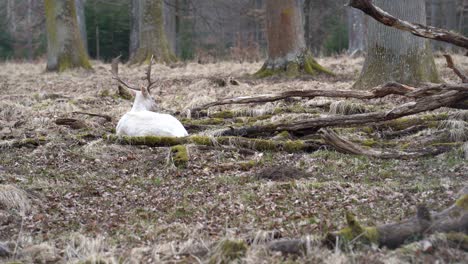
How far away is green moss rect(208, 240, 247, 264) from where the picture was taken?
12.8 feet

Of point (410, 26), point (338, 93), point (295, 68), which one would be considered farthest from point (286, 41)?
point (410, 26)

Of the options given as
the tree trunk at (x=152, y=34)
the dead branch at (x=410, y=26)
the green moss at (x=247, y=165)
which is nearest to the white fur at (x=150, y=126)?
the green moss at (x=247, y=165)

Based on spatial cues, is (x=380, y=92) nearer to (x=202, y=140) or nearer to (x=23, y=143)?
(x=202, y=140)

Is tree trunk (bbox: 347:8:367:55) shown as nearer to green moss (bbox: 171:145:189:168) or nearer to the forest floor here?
the forest floor

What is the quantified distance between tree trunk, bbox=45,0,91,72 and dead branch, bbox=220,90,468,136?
1138 centimetres

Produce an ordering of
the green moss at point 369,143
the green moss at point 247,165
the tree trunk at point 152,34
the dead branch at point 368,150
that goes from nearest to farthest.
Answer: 1. the dead branch at point 368,150
2. the green moss at point 247,165
3. the green moss at point 369,143
4. the tree trunk at point 152,34

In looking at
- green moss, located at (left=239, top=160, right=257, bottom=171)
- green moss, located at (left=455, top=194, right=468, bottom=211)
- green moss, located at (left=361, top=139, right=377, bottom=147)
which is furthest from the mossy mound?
green moss, located at (left=455, top=194, right=468, bottom=211)

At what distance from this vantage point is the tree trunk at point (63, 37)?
17844mm

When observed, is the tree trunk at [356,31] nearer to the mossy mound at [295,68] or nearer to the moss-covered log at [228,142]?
the mossy mound at [295,68]

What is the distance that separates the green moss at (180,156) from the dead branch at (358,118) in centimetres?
86

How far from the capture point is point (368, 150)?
6.78 metres

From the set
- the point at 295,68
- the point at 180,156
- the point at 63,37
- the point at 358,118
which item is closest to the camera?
the point at 180,156

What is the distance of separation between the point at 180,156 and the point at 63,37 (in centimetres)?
1218

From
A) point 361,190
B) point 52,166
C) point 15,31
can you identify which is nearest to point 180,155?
Answer: point 52,166
